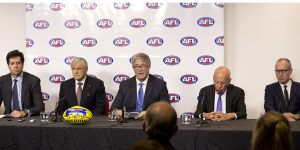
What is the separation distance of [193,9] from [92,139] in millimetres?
2687

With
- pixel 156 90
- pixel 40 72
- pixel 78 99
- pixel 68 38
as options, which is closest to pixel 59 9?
pixel 68 38

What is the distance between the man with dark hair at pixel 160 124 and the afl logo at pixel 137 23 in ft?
12.0

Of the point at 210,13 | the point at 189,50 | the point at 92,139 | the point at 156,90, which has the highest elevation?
the point at 210,13

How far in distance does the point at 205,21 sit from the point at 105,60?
139 centimetres

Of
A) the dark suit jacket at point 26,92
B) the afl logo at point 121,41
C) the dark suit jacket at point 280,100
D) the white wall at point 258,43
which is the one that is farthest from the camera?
the afl logo at point 121,41

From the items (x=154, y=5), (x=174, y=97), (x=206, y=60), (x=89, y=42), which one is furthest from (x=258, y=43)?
(x=89, y=42)

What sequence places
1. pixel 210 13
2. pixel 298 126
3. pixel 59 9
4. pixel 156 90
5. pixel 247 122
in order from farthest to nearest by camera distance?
pixel 59 9, pixel 210 13, pixel 156 90, pixel 247 122, pixel 298 126

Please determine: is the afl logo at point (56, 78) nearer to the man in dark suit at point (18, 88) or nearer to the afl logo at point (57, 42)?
the afl logo at point (57, 42)

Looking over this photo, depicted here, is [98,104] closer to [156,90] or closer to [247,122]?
[156,90]

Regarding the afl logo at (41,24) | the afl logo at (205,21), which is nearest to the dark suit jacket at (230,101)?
the afl logo at (205,21)

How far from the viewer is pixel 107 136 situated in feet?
12.4

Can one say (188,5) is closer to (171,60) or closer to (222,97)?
(171,60)

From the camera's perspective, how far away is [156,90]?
5.15 m

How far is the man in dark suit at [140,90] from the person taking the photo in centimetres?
513
